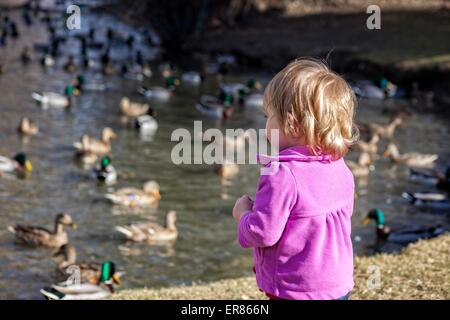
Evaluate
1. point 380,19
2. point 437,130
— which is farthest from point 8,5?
point 437,130

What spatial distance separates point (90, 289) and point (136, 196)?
436cm

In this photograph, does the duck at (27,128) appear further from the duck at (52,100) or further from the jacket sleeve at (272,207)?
the jacket sleeve at (272,207)

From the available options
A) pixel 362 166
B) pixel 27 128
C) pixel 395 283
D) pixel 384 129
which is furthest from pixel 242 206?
pixel 384 129

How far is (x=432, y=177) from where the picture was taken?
61.7 ft

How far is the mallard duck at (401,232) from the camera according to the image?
45.2 feet

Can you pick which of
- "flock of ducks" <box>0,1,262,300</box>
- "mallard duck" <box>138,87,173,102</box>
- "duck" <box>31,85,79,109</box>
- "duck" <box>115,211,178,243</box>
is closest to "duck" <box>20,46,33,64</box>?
"flock of ducks" <box>0,1,262,300</box>

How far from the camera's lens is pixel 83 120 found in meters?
23.6

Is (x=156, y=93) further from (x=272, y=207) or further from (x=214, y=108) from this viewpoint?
(x=272, y=207)

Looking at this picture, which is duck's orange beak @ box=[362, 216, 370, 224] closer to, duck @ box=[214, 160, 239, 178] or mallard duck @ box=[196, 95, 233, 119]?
duck @ box=[214, 160, 239, 178]

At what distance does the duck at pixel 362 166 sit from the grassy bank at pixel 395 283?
8.68m

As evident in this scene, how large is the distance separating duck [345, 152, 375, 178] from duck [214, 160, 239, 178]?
2.57 m

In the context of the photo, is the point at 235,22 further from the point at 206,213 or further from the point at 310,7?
the point at 206,213

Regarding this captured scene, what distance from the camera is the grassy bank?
7734 millimetres

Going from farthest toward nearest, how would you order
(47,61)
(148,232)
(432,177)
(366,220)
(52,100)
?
(47,61)
(52,100)
(432,177)
(366,220)
(148,232)
